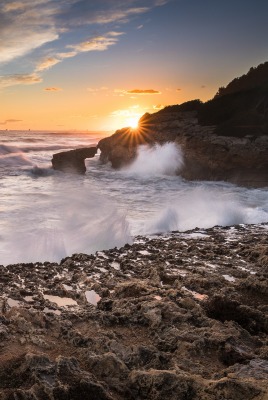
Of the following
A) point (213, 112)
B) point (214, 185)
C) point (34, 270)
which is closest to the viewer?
point (34, 270)

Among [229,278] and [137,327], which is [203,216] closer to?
[229,278]

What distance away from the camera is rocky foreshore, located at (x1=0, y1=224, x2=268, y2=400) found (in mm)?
3059

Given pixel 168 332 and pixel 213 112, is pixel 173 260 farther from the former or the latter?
pixel 213 112

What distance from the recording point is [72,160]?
→ 1185 inches

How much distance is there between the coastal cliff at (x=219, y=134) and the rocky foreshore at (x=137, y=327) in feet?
48.6

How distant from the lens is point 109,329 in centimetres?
445

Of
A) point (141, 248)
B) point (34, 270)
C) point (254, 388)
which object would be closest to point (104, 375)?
point (254, 388)

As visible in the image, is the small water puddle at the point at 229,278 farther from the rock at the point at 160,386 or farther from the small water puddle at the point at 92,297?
the rock at the point at 160,386

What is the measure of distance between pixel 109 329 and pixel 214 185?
58.8 ft

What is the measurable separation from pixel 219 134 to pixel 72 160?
12.9 m

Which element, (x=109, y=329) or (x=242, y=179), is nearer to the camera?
(x=109, y=329)

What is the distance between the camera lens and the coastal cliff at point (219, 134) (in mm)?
21891

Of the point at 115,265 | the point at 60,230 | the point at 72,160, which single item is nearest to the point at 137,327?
the point at 115,265

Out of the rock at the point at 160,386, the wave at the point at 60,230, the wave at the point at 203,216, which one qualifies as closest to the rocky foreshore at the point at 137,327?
the rock at the point at 160,386
